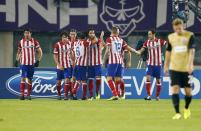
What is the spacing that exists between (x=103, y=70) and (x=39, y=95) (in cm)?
257

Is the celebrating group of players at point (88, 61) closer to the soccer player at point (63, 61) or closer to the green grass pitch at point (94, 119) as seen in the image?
the soccer player at point (63, 61)

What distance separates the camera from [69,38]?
85.0ft

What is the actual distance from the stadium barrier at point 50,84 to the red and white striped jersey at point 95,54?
2443 mm

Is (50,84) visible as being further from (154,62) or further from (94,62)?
(154,62)

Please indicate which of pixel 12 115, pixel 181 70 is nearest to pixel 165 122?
pixel 181 70

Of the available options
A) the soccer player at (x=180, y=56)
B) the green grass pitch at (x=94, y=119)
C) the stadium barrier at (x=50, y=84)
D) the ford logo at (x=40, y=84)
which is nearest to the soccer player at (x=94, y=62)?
the stadium barrier at (x=50, y=84)

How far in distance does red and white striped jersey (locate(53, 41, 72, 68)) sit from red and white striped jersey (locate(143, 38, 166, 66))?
274cm

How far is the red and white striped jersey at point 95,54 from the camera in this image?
24125 millimetres

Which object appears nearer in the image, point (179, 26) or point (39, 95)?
point (179, 26)

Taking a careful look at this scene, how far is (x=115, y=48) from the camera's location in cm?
2350

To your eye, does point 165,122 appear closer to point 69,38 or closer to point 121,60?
point 121,60

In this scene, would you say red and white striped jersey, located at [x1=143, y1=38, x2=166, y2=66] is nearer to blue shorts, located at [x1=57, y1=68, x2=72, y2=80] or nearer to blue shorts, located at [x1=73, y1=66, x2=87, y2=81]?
blue shorts, located at [x1=73, y1=66, x2=87, y2=81]

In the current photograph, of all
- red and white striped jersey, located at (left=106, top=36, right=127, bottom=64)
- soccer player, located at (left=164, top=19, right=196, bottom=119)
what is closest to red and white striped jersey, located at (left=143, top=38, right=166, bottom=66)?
red and white striped jersey, located at (left=106, top=36, right=127, bottom=64)

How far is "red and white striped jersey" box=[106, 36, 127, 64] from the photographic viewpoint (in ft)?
76.5
